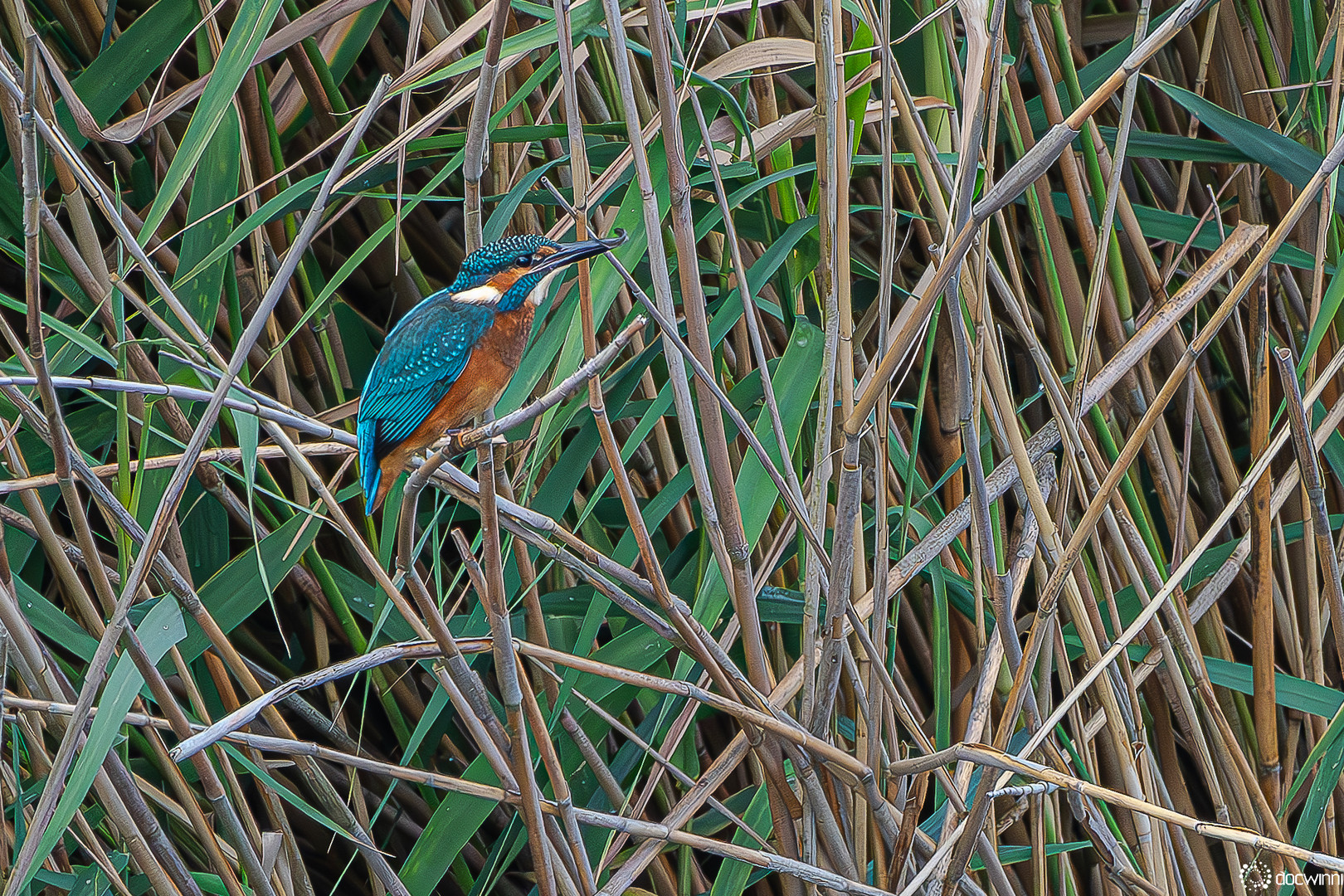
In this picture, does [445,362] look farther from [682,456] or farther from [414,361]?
[682,456]

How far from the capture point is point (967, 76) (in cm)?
92

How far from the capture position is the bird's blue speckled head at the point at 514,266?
93 centimetres

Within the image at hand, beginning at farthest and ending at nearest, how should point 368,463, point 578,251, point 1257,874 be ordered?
point 1257,874
point 368,463
point 578,251

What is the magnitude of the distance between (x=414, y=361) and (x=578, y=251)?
0.24 meters

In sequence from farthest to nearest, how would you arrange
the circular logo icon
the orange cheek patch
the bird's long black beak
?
the circular logo icon, the orange cheek patch, the bird's long black beak

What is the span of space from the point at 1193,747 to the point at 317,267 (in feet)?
3.80

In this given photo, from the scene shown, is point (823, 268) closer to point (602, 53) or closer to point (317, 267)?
point (602, 53)

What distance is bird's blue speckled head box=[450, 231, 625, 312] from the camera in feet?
3.07

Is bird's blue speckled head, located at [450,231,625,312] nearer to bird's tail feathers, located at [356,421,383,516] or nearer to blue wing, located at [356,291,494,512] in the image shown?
blue wing, located at [356,291,494,512]

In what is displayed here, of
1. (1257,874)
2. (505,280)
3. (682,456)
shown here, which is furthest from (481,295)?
(1257,874)

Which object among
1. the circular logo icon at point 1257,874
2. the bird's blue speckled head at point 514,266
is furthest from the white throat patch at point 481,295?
the circular logo icon at point 1257,874

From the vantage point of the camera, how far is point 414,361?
1041 millimetres

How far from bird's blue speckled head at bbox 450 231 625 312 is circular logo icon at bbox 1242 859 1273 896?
3.15 feet

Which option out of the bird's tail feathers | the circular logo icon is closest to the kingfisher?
the bird's tail feathers
